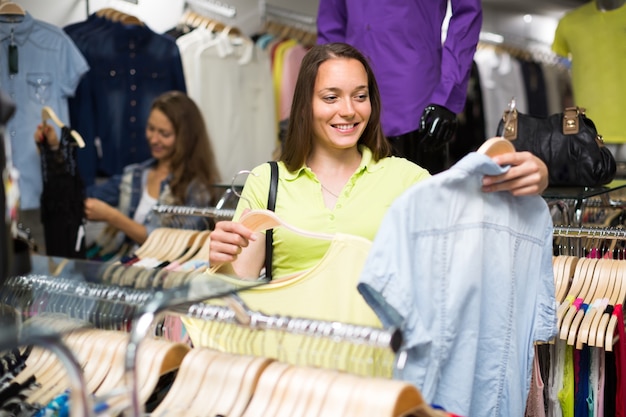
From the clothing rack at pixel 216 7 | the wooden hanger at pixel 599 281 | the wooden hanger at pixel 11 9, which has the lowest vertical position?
the wooden hanger at pixel 599 281

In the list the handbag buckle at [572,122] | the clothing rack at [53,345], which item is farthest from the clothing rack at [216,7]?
the clothing rack at [53,345]

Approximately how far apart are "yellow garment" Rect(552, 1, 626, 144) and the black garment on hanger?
217 cm

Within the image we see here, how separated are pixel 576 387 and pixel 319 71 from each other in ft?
3.74

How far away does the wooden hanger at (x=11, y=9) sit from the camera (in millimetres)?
3381

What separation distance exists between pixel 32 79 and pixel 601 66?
8.02 feet

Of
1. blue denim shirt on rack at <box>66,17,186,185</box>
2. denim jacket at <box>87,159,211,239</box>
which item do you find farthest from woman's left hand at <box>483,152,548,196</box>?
blue denim shirt on rack at <box>66,17,186,185</box>

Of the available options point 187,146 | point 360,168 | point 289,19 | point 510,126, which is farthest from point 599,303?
point 289,19

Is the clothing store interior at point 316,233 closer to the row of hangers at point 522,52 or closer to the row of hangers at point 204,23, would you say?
the row of hangers at point 204,23

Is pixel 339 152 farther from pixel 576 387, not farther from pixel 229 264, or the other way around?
pixel 576 387

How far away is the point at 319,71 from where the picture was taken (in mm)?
1989

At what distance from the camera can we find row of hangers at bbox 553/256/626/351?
6.93 feet

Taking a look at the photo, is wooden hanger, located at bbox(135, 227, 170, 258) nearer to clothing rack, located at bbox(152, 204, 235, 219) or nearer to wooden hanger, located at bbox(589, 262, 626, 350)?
clothing rack, located at bbox(152, 204, 235, 219)

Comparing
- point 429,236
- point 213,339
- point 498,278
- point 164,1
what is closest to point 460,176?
point 429,236

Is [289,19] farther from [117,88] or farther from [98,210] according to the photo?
[98,210]
